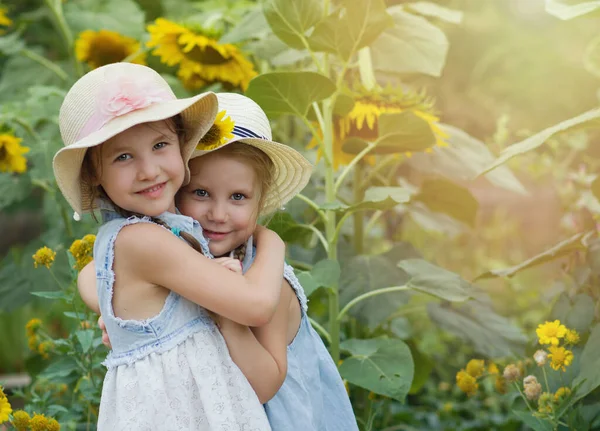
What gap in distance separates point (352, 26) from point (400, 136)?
30 cm

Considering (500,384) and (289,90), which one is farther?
(500,384)

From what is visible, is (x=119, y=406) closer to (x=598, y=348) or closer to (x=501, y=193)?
(x=598, y=348)

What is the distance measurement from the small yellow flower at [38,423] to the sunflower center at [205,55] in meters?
1.24

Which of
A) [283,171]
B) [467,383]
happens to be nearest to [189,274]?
[283,171]

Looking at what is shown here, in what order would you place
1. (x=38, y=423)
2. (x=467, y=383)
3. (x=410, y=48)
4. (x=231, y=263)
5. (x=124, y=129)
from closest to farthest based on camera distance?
1. (x=124, y=129)
2. (x=231, y=263)
3. (x=38, y=423)
4. (x=467, y=383)
5. (x=410, y=48)

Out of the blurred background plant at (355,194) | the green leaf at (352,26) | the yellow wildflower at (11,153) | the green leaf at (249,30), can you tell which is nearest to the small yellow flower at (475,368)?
the blurred background plant at (355,194)

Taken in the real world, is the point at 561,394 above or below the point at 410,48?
below

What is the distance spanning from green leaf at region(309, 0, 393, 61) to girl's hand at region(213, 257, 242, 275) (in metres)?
0.77

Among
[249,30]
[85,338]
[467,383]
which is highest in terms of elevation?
[249,30]

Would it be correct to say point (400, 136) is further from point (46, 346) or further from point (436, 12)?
point (46, 346)

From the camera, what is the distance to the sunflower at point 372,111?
218 centimetres

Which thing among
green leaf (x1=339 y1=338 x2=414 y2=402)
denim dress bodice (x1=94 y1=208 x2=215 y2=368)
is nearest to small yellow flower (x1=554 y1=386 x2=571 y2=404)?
green leaf (x1=339 y1=338 x2=414 y2=402)

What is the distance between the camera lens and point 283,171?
158 centimetres

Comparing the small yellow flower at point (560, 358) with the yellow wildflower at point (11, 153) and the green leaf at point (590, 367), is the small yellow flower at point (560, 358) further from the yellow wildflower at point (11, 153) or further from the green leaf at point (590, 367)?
the yellow wildflower at point (11, 153)
